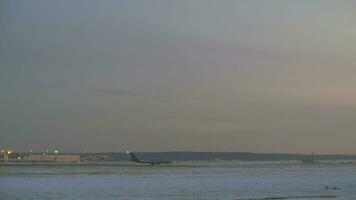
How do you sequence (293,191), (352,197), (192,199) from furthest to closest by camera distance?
(293,191) < (352,197) < (192,199)

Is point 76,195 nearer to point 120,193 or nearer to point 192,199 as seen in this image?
point 120,193

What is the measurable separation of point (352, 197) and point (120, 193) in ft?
63.3

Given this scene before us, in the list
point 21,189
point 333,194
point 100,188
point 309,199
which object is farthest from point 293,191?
point 21,189

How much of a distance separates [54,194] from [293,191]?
70.1 feet

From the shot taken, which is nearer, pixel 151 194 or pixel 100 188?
pixel 151 194

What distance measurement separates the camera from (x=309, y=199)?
160 ft

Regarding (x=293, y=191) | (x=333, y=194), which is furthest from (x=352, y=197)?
(x=293, y=191)

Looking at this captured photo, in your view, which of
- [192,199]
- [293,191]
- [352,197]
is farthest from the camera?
[293,191]

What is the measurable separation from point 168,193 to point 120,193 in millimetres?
4136

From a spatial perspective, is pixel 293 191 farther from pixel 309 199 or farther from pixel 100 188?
pixel 100 188

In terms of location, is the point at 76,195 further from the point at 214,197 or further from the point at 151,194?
→ the point at 214,197

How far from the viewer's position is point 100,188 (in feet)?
198

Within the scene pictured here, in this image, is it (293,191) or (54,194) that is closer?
(54,194)

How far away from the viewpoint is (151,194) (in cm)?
5328
